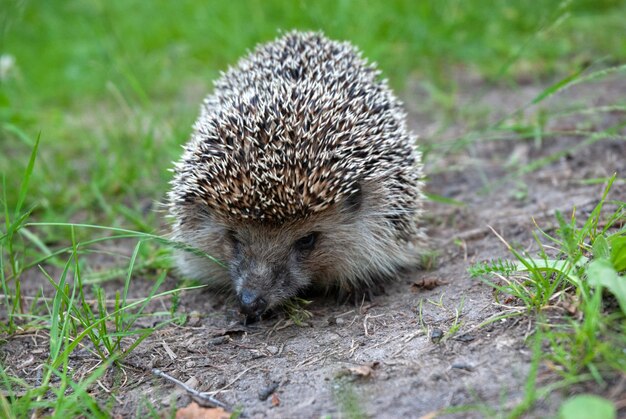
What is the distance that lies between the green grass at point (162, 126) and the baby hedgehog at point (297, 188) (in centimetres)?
38

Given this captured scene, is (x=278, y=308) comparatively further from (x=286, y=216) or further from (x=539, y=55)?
(x=539, y=55)

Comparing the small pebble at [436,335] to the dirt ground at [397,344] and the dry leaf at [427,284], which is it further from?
the dry leaf at [427,284]

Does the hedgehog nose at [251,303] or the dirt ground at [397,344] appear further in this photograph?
the hedgehog nose at [251,303]

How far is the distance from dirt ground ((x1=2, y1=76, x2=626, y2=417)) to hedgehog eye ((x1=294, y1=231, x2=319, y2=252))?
325 millimetres

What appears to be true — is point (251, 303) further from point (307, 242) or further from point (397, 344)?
point (397, 344)

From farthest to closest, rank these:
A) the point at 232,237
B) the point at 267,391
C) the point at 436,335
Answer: the point at 232,237 < the point at 436,335 < the point at 267,391

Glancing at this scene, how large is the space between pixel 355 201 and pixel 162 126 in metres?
2.38

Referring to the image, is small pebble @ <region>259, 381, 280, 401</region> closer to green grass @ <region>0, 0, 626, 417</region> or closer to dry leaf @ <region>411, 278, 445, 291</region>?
green grass @ <region>0, 0, 626, 417</region>

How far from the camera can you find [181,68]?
263 inches

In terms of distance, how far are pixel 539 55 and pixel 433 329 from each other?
3.84m

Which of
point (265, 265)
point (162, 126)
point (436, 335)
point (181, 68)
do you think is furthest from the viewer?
point (181, 68)

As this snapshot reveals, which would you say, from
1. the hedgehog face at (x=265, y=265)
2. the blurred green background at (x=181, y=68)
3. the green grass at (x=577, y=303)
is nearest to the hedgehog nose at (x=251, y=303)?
the hedgehog face at (x=265, y=265)

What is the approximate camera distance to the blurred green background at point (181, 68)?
452cm

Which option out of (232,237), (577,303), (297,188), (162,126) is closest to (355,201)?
(297,188)
